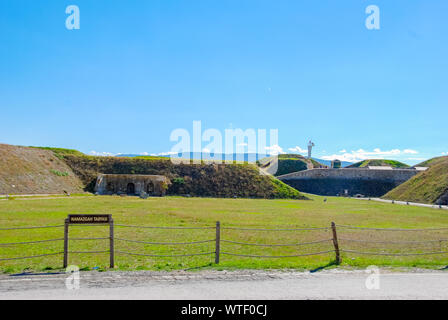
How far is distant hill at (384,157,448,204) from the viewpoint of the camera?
46.9 meters

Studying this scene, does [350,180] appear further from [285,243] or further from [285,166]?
[285,243]

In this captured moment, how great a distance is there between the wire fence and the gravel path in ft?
5.65

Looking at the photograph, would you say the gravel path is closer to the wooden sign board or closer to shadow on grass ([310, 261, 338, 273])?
shadow on grass ([310, 261, 338, 273])

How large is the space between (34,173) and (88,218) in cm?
5076

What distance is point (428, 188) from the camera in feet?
168

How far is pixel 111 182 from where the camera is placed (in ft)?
197

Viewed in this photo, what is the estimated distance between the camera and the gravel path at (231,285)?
805 cm

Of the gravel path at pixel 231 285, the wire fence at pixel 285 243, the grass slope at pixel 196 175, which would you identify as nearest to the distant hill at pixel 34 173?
the grass slope at pixel 196 175

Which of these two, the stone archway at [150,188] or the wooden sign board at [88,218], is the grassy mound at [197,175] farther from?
the wooden sign board at [88,218]

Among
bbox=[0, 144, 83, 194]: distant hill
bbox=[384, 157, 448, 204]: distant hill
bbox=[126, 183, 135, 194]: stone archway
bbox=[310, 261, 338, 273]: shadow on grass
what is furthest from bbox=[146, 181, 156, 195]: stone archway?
bbox=[310, 261, 338, 273]: shadow on grass

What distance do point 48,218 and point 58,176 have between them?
3781 centimetres

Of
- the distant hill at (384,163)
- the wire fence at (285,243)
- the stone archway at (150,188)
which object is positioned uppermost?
the distant hill at (384,163)

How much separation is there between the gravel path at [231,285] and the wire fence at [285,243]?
5.65 ft
